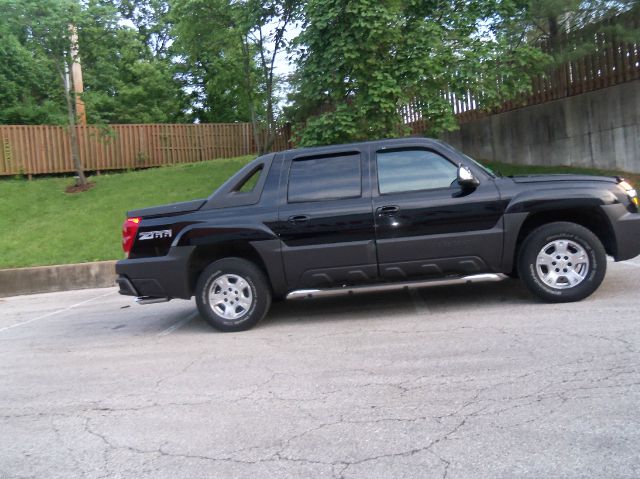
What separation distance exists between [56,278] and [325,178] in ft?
26.3

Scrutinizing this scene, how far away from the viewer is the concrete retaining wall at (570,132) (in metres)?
14.4

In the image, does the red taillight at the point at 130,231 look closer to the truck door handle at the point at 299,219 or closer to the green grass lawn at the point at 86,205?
the truck door handle at the point at 299,219

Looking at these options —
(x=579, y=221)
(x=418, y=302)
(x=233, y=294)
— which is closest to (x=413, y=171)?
(x=418, y=302)

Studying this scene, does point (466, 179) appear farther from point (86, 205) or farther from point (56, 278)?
point (86, 205)

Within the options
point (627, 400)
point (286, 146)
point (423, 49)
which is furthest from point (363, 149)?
point (286, 146)

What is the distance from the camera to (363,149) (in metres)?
6.63

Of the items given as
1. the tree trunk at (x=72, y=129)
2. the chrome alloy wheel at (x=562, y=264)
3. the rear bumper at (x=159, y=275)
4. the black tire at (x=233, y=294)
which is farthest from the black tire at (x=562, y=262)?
the tree trunk at (x=72, y=129)

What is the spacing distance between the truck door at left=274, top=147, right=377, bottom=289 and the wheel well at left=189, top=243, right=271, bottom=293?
18.3 inches

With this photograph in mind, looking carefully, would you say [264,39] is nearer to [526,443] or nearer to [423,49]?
[423,49]

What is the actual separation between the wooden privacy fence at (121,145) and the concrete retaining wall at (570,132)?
6.43 meters

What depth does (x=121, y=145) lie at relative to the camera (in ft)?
68.7

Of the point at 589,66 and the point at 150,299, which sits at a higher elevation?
the point at 589,66

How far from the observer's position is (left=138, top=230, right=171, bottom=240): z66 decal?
656 cm

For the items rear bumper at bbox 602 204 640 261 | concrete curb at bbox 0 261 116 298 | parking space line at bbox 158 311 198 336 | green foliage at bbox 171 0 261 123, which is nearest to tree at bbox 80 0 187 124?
green foliage at bbox 171 0 261 123
